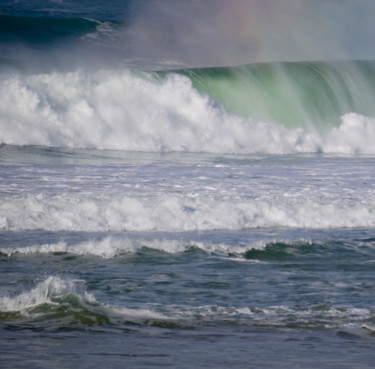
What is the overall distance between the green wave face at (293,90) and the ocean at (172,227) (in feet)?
0.75

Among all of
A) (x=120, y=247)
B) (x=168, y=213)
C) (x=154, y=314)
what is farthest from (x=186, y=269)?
(x=168, y=213)

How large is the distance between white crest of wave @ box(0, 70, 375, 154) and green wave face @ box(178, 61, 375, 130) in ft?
2.97

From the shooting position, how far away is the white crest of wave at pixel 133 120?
20406mm

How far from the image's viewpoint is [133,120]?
70.2 feet

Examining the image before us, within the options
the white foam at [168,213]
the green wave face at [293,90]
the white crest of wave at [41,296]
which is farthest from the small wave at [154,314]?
the green wave face at [293,90]

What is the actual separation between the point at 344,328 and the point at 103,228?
438cm

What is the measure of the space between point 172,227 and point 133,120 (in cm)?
1271

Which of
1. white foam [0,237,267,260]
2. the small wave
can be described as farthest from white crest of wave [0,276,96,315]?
white foam [0,237,267,260]

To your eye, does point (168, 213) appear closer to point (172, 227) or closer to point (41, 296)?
point (172, 227)

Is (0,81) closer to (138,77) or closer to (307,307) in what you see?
(138,77)

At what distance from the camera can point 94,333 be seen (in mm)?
4746

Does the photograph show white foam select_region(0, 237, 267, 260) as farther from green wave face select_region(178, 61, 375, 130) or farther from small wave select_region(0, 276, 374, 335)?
green wave face select_region(178, 61, 375, 130)

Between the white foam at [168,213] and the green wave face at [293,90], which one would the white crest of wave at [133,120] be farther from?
the white foam at [168,213]

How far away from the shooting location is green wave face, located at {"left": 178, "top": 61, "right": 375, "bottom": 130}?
24.0m
